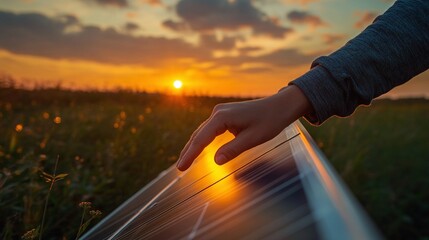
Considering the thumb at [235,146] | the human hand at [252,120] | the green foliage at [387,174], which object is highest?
the human hand at [252,120]

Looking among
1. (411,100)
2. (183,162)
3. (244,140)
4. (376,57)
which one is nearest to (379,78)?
(376,57)

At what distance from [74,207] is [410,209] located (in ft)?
11.4

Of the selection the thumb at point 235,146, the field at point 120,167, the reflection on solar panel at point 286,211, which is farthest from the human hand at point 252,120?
the field at point 120,167

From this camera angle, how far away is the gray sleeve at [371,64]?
128 cm

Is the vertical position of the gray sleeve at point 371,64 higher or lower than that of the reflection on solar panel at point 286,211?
higher

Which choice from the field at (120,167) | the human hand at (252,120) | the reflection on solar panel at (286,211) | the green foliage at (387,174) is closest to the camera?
the reflection on solar panel at (286,211)

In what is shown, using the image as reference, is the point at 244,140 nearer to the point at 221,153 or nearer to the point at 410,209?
the point at 221,153

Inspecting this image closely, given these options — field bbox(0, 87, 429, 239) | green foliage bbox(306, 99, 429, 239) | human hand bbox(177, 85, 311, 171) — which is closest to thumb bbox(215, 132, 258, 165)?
human hand bbox(177, 85, 311, 171)

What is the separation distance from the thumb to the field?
108 cm

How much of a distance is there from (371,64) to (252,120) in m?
0.39

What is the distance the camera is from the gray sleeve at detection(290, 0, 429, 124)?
1.28 metres

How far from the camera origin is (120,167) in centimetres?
388

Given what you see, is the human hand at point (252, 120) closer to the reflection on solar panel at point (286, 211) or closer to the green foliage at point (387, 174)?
the reflection on solar panel at point (286, 211)

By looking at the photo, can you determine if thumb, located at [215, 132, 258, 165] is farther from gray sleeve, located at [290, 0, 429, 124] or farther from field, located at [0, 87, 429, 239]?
field, located at [0, 87, 429, 239]
